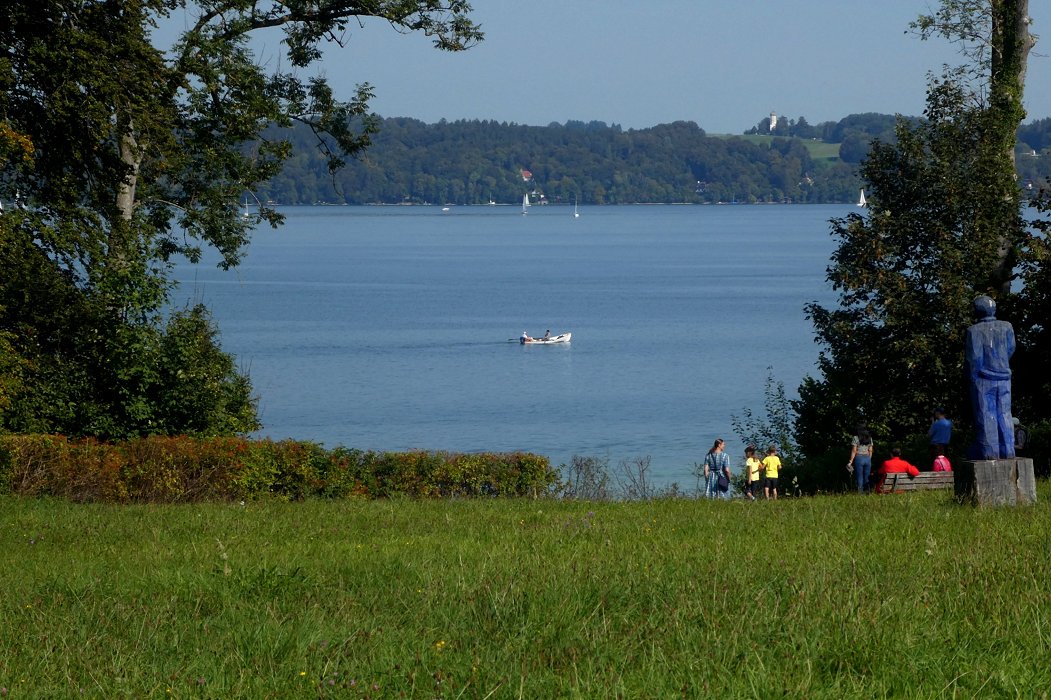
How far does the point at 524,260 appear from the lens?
15850 cm

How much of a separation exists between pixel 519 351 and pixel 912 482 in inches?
2299

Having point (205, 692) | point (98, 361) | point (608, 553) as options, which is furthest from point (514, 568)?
point (98, 361)

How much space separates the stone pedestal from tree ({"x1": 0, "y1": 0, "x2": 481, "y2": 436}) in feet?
41.4

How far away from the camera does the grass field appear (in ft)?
20.1

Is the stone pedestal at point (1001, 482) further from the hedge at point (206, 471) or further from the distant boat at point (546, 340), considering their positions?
the distant boat at point (546, 340)

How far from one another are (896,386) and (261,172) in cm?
1375

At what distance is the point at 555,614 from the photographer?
721 cm

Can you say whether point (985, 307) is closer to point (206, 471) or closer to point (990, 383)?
point (990, 383)

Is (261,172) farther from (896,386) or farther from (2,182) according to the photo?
(896,386)

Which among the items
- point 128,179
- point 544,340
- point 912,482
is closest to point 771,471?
point 912,482

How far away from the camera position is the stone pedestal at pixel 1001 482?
12.4 m

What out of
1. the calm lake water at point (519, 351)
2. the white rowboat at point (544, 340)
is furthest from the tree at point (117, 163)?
the white rowboat at point (544, 340)

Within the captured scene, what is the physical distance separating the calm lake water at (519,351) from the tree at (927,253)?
→ 14205mm

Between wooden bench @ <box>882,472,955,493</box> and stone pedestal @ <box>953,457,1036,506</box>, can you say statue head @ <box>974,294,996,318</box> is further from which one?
wooden bench @ <box>882,472,955,493</box>
